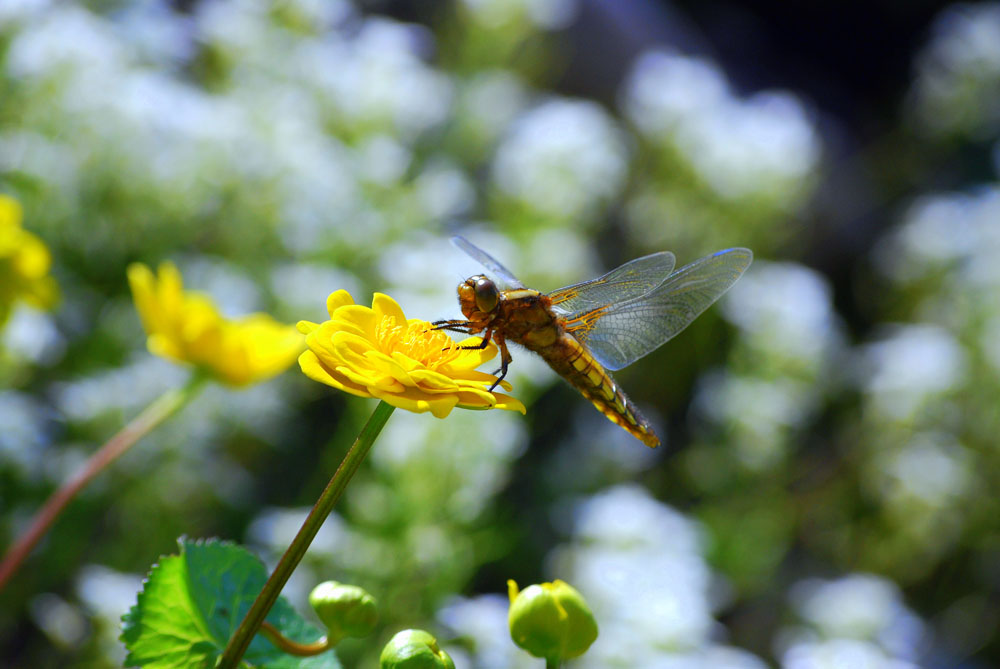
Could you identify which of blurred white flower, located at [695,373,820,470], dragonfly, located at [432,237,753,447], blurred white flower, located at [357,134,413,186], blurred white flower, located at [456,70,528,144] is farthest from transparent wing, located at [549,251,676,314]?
blurred white flower, located at [456,70,528,144]

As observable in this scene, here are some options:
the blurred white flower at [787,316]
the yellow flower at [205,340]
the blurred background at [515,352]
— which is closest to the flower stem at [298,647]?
the yellow flower at [205,340]

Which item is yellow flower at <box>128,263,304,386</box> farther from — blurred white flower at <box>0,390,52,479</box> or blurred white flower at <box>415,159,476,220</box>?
blurred white flower at <box>415,159,476,220</box>

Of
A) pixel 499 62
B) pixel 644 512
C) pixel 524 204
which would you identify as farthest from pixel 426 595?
pixel 499 62

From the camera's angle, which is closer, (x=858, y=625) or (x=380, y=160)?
(x=858, y=625)

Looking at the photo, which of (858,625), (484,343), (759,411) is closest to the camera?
(484,343)

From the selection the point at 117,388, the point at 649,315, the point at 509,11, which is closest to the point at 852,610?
the point at 649,315

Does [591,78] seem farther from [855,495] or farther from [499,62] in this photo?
[855,495]

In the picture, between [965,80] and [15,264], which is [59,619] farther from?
[965,80]
